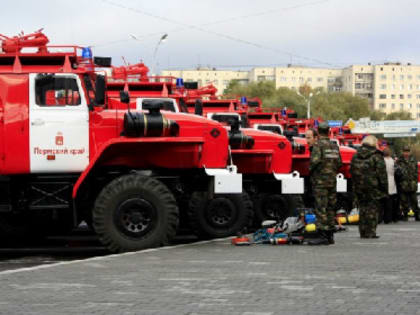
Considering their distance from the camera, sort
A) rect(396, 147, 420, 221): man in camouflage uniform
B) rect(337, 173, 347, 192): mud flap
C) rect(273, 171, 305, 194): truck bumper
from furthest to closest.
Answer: rect(396, 147, 420, 221): man in camouflage uniform
rect(337, 173, 347, 192): mud flap
rect(273, 171, 305, 194): truck bumper

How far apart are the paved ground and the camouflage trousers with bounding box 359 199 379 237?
2.05 m

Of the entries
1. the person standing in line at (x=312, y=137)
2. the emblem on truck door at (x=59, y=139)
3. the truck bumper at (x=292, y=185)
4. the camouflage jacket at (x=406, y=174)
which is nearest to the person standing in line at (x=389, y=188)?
the camouflage jacket at (x=406, y=174)

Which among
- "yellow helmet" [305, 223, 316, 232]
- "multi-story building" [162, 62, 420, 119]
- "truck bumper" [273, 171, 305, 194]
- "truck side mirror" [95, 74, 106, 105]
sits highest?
"multi-story building" [162, 62, 420, 119]

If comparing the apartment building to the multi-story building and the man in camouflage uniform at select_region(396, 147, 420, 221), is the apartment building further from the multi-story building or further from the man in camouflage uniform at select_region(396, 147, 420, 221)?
the man in camouflage uniform at select_region(396, 147, 420, 221)

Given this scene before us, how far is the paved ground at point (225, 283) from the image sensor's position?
7480 mm

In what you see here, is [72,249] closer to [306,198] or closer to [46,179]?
[46,179]

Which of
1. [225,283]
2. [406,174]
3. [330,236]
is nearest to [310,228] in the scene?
[330,236]

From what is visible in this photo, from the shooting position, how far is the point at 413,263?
1036 cm

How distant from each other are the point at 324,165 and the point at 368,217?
148 centimetres

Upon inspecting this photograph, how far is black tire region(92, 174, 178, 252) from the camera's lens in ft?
40.6

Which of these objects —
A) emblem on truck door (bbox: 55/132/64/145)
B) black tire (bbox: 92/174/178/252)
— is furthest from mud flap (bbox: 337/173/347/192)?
emblem on truck door (bbox: 55/132/64/145)

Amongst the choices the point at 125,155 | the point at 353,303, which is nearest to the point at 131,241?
the point at 125,155

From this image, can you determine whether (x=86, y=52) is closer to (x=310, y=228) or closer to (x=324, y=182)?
(x=324, y=182)

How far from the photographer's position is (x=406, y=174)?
22016mm
